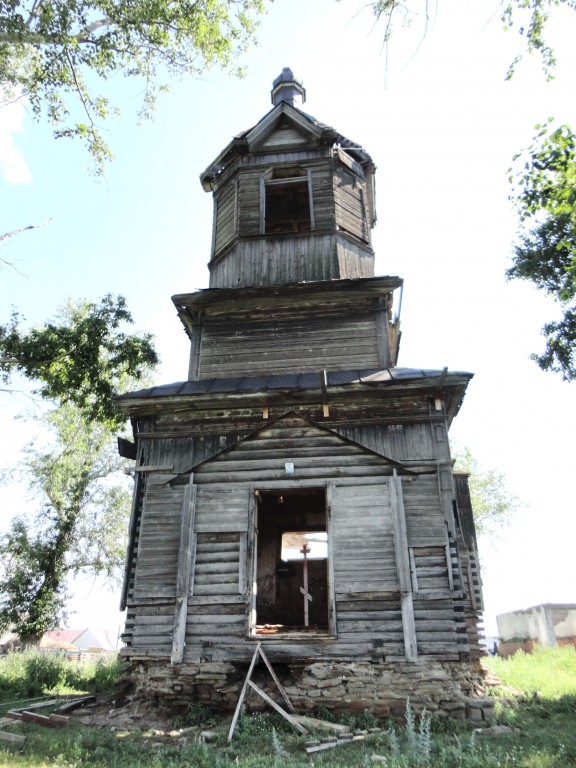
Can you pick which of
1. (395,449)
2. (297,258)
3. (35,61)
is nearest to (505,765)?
(395,449)

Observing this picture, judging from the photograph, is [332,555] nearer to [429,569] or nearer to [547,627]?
[429,569]

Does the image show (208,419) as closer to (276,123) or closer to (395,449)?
(395,449)

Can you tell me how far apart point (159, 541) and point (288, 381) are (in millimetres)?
3946

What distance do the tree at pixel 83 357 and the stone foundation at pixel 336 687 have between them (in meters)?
8.59

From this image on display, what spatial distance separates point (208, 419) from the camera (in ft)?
37.1

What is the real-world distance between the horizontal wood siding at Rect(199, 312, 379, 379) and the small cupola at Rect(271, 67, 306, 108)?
353 inches

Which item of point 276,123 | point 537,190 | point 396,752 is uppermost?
point 276,123

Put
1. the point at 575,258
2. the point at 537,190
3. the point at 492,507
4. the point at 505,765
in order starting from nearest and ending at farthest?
the point at 505,765 < the point at 575,258 < the point at 537,190 < the point at 492,507

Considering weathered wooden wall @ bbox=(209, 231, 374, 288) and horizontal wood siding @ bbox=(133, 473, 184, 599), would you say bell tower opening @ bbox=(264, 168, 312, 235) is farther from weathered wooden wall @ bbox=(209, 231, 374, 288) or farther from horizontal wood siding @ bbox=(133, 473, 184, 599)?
horizontal wood siding @ bbox=(133, 473, 184, 599)

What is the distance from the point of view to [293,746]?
7.23m

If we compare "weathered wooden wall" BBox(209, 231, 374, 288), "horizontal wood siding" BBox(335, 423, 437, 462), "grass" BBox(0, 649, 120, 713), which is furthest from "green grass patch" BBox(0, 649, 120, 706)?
"weathered wooden wall" BBox(209, 231, 374, 288)

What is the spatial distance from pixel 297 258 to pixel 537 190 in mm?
6441

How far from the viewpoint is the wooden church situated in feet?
30.0

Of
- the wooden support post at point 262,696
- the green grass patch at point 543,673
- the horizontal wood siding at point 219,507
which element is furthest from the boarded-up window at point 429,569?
the green grass patch at point 543,673
